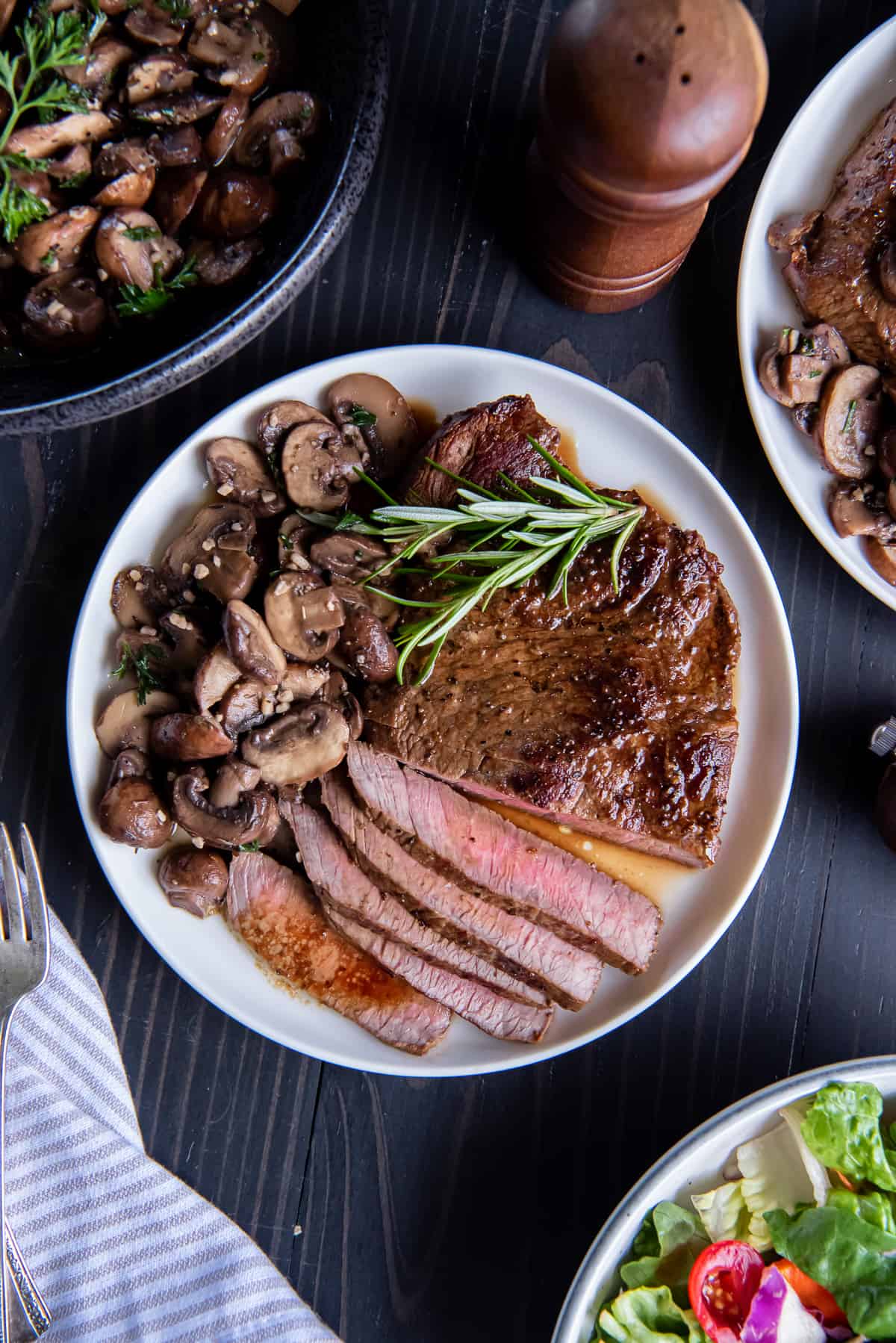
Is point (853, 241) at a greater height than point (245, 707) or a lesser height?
greater

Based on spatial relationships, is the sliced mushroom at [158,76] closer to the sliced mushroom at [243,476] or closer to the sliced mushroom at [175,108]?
the sliced mushroom at [175,108]

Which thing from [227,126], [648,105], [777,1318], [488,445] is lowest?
[777,1318]

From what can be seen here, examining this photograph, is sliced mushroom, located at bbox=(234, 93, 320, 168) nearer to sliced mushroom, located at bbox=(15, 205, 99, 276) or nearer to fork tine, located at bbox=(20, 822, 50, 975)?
sliced mushroom, located at bbox=(15, 205, 99, 276)

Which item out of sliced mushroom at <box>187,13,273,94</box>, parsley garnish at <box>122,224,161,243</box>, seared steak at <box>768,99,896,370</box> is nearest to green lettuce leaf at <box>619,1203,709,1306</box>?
seared steak at <box>768,99,896,370</box>

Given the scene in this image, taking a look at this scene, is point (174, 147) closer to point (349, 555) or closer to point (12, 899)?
point (349, 555)

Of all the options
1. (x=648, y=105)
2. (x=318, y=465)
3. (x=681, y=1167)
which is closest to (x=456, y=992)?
(x=681, y=1167)

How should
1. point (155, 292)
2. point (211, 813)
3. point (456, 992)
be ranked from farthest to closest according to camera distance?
point (456, 992) → point (211, 813) → point (155, 292)
